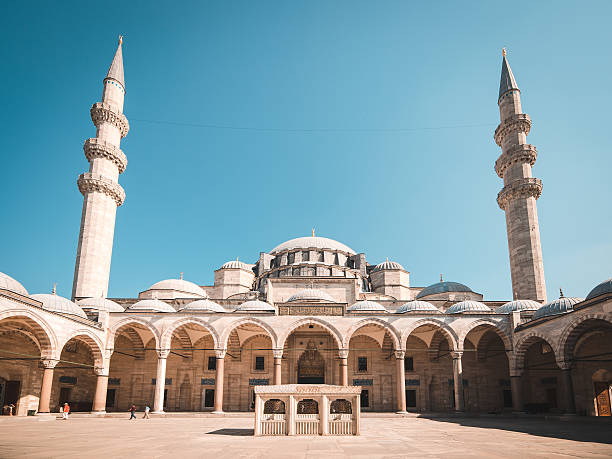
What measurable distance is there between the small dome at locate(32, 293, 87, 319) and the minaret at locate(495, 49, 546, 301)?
21919 millimetres

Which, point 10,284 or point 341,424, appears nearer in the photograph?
point 341,424

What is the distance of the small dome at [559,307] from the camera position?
706 inches

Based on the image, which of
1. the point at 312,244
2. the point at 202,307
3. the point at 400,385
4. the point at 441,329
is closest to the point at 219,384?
the point at 202,307

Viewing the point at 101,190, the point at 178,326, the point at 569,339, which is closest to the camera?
the point at 569,339

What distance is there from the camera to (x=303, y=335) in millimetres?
24359

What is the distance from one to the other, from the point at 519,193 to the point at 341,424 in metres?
19.6

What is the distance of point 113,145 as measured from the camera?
2617cm

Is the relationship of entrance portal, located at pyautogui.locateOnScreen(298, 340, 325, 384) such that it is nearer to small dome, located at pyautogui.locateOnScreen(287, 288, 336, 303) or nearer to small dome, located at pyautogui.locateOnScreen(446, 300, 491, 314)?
small dome, located at pyautogui.locateOnScreen(287, 288, 336, 303)

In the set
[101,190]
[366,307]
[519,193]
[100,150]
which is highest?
[100,150]

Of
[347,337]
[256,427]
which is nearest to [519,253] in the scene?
[347,337]

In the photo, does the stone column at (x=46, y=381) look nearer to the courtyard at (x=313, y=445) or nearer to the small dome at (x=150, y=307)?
the small dome at (x=150, y=307)

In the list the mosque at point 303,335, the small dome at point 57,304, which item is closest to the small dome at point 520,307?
the mosque at point 303,335

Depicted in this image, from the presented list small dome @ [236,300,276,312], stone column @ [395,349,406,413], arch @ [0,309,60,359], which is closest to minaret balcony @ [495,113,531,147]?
stone column @ [395,349,406,413]

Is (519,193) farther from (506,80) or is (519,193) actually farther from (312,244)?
(312,244)
